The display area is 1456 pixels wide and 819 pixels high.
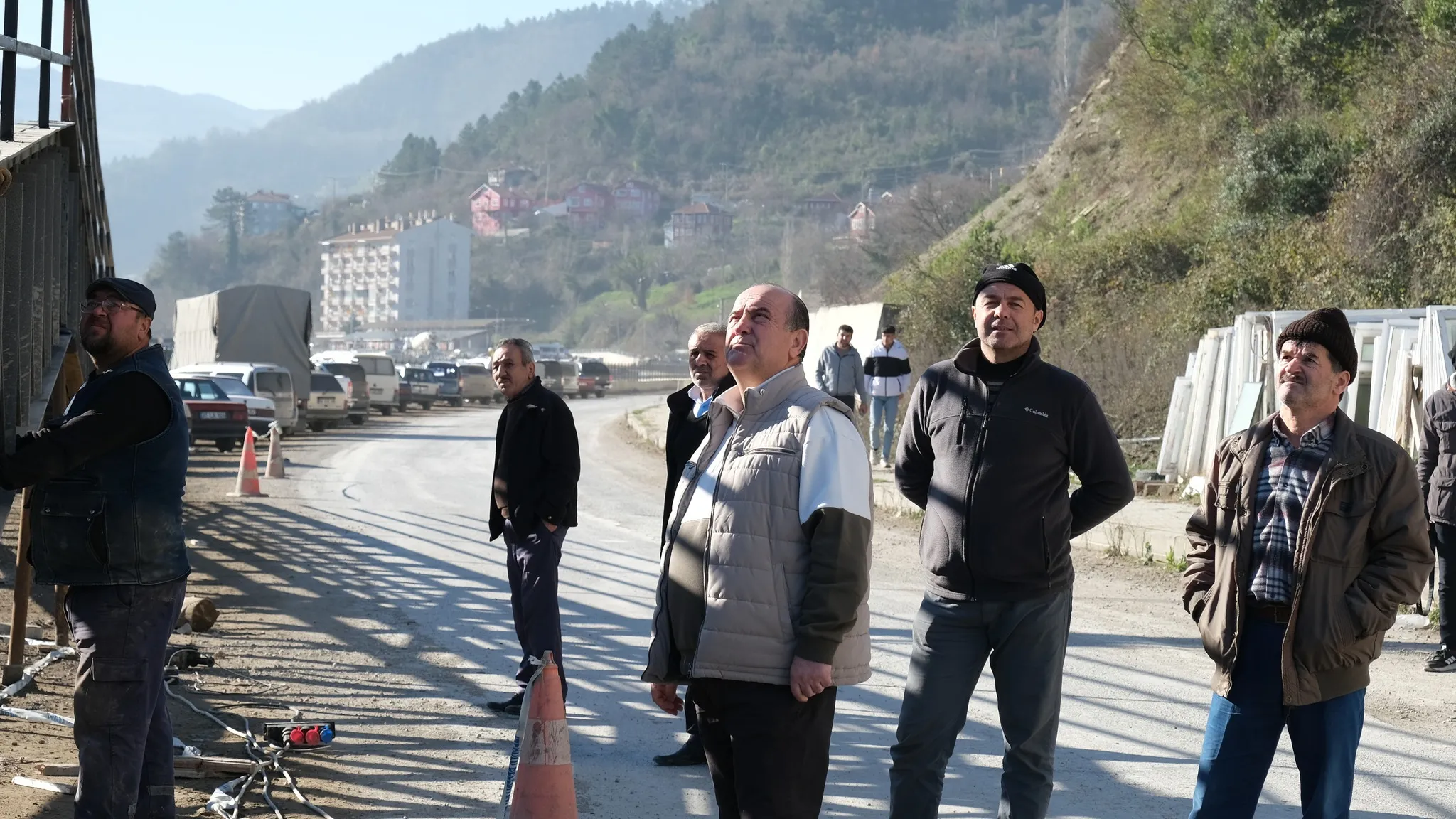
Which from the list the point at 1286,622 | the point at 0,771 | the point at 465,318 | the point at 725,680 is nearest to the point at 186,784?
the point at 0,771

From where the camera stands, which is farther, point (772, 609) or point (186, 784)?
point (186, 784)

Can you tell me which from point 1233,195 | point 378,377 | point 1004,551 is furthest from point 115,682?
point 378,377

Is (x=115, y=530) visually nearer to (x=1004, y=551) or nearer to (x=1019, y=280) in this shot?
(x=1004, y=551)

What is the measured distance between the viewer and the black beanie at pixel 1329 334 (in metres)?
4.68

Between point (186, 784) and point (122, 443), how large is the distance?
216cm

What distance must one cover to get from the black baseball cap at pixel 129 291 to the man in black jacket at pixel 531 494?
2543 millimetres

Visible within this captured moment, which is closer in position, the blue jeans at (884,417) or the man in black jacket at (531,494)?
the man in black jacket at (531,494)

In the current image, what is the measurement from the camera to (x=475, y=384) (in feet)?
189

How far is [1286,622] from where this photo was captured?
183 inches

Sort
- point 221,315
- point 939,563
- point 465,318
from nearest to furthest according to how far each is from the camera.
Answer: point 939,563 < point 221,315 < point 465,318

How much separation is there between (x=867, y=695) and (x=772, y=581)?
15.4 ft

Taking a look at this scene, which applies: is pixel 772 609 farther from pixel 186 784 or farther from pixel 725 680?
pixel 186 784

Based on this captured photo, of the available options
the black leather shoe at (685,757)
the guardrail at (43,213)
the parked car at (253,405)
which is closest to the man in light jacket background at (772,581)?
the black leather shoe at (685,757)

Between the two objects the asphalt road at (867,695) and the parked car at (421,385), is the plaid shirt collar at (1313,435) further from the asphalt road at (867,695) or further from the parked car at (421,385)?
the parked car at (421,385)
